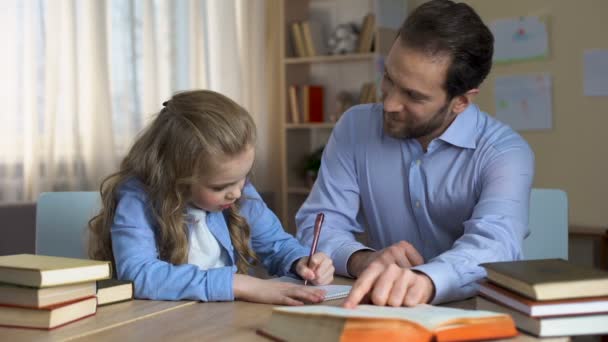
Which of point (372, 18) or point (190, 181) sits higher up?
point (372, 18)

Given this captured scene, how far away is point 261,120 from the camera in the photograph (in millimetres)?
4820

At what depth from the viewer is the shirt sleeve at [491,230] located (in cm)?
133

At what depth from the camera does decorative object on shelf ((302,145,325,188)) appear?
15.3ft

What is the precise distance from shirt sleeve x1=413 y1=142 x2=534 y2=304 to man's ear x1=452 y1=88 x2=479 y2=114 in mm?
170

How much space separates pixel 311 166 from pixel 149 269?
3.37 m

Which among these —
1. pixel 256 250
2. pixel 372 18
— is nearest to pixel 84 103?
pixel 372 18

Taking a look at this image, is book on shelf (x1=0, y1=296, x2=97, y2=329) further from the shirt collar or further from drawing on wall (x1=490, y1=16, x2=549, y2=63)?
drawing on wall (x1=490, y1=16, x2=549, y2=63)

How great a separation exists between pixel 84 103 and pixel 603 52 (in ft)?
8.42

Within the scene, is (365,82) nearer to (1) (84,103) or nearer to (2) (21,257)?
(1) (84,103)

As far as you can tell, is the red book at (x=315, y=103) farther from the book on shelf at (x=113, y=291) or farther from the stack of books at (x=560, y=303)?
the stack of books at (x=560, y=303)

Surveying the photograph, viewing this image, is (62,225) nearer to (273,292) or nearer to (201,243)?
(201,243)

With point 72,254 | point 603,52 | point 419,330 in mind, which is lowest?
point 72,254

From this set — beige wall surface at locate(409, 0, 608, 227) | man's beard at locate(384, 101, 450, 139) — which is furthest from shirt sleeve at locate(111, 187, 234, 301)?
beige wall surface at locate(409, 0, 608, 227)

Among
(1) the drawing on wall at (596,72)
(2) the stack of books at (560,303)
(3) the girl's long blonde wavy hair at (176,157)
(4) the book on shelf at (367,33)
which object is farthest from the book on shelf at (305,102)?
(2) the stack of books at (560,303)
